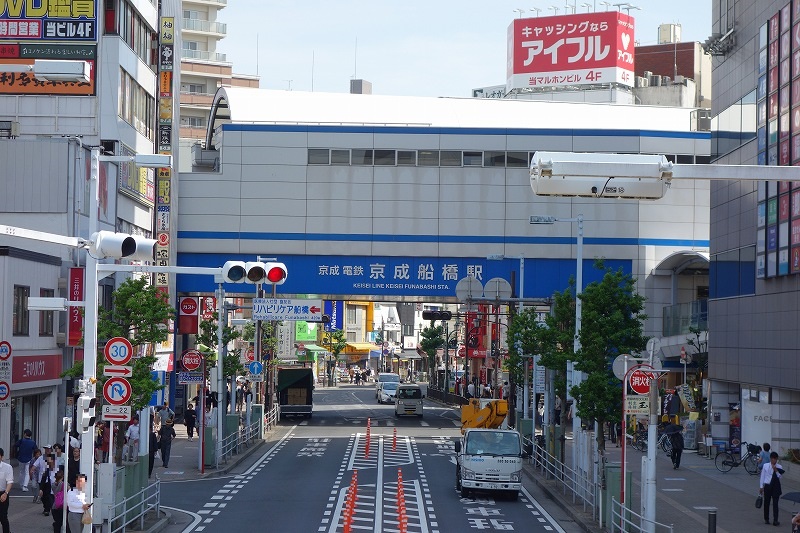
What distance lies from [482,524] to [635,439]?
23.4 m

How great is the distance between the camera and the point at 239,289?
65812 millimetres

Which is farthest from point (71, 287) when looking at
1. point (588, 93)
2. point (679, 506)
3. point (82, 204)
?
point (588, 93)

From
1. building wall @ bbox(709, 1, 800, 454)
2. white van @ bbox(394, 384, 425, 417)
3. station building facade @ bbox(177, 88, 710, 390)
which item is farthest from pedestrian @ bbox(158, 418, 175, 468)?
white van @ bbox(394, 384, 425, 417)

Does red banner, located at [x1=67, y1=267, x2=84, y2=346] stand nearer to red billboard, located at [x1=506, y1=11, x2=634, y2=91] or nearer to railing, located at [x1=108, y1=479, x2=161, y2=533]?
railing, located at [x1=108, y1=479, x2=161, y2=533]

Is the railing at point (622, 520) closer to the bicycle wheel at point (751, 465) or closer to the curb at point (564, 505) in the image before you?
the curb at point (564, 505)

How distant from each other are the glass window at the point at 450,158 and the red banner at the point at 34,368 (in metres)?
29.4

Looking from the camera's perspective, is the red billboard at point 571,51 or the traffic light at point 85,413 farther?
the red billboard at point 571,51

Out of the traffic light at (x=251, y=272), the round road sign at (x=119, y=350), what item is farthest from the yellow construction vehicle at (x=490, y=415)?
the round road sign at (x=119, y=350)

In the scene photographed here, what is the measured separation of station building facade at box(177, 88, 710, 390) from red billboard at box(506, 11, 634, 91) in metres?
35.4

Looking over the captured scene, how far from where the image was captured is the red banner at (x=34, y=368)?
39.9 m

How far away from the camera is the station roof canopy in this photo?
238 ft

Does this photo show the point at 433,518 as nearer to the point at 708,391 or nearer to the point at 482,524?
the point at 482,524

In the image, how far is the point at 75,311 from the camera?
4400cm

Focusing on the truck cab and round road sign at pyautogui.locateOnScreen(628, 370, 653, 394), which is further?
the truck cab
